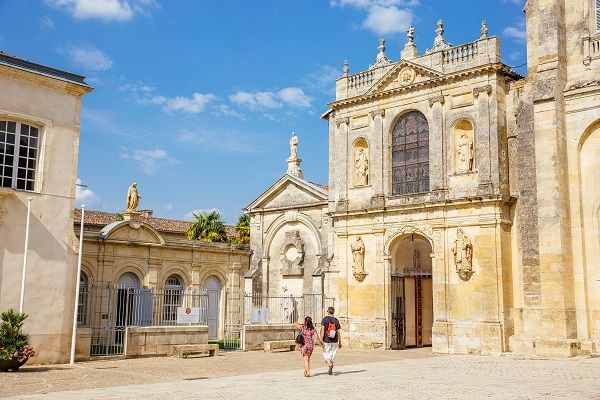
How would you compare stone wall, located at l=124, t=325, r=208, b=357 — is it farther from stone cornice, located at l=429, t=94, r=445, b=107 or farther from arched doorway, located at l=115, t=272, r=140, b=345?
stone cornice, located at l=429, t=94, r=445, b=107

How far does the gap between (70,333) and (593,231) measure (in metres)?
16.5

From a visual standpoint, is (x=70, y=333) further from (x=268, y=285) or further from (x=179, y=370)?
(x=268, y=285)

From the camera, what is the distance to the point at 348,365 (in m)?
19.1

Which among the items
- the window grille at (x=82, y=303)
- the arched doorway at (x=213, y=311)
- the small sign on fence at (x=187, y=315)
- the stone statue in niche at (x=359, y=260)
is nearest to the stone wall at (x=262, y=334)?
the small sign on fence at (x=187, y=315)

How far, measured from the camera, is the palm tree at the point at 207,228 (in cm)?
4314

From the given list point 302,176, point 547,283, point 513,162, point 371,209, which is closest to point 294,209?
point 302,176

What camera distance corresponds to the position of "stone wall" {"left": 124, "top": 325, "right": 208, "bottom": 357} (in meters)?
21.0

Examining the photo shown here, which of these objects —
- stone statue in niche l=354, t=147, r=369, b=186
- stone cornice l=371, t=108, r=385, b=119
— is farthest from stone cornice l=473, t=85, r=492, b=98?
stone statue in niche l=354, t=147, r=369, b=186

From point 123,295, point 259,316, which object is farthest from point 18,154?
point 123,295

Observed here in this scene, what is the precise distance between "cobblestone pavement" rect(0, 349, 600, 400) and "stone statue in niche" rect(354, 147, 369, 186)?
8.59 meters

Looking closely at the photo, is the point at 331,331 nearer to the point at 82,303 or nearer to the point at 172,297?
the point at 82,303

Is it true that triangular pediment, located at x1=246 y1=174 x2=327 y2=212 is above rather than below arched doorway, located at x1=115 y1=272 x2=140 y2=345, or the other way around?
above

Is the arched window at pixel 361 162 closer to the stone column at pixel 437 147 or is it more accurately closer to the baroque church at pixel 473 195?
the baroque church at pixel 473 195

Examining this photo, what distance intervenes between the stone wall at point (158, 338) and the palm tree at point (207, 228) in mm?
20106
